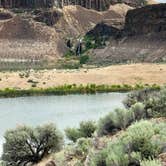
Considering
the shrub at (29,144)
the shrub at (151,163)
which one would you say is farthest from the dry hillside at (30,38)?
the shrub at (151,163)

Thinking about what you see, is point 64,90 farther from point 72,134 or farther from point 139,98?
point 72,134

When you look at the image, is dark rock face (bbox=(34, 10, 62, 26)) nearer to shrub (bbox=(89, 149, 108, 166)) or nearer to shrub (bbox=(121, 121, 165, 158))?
shrub (bbox=(89, 149, 108, 166))

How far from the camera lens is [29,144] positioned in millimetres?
19766

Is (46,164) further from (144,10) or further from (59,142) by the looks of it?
(144,10)

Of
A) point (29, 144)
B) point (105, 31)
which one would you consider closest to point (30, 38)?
point (105, 31)

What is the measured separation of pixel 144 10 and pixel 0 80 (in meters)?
76.9

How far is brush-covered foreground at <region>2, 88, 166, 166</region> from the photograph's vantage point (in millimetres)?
11336

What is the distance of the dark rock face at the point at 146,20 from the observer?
152 m

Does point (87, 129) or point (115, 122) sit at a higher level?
point (115, 122)

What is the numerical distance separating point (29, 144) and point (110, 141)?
6.14 meters

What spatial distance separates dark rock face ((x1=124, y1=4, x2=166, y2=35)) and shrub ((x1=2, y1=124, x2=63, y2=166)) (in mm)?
130755

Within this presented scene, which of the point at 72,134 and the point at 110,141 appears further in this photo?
the point at 72,134

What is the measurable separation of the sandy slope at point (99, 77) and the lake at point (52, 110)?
15.4m

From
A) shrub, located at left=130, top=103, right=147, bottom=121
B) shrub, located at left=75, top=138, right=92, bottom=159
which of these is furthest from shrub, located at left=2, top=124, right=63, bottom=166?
shrub, located at left=130, top=103, right=147, bottom=121
